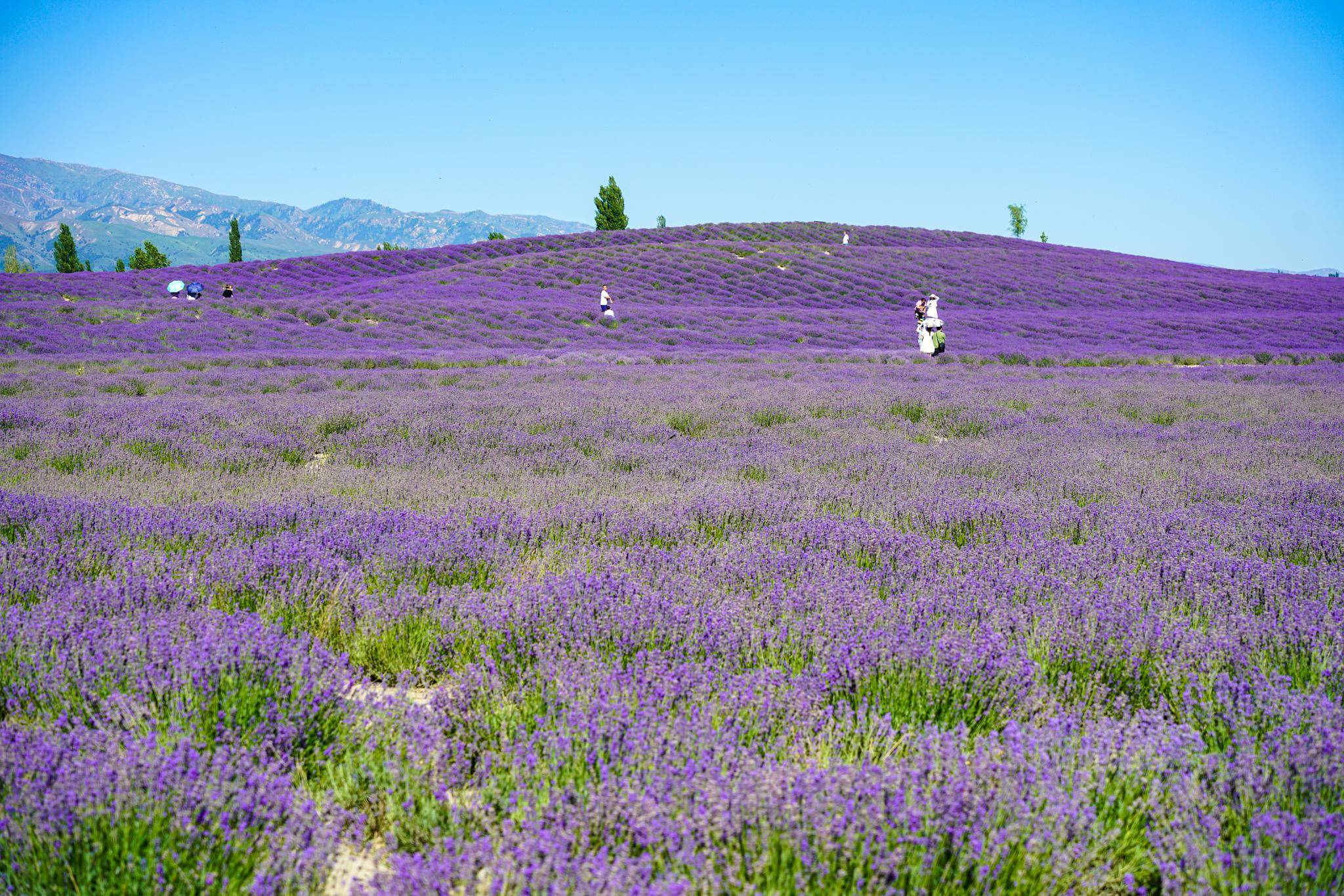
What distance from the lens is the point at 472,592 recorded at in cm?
271

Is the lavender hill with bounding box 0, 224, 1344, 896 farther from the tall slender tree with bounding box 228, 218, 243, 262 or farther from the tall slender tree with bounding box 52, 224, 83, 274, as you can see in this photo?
the tall slender tree with bounding box 52, 224, 83, 274

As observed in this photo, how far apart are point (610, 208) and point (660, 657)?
185ft

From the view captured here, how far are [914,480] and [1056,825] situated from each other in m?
3.59

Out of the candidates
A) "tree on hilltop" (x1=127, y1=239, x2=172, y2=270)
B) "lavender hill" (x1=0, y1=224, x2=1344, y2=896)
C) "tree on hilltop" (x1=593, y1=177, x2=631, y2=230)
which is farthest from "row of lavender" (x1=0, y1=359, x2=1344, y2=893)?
"tree on hilltop" (x1=127, y1=239, x2=172, y2=270)

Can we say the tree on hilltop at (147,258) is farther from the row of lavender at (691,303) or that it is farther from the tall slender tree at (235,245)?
the row of lavender at (691,303)

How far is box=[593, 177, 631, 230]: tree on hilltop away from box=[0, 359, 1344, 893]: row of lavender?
52.8 metres

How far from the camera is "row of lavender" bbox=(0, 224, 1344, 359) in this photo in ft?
61.0

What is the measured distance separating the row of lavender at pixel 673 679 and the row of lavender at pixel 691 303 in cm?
1262

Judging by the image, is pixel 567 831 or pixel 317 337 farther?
pixel 317 337

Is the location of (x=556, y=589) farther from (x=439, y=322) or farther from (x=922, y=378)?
(x=439, y=322)

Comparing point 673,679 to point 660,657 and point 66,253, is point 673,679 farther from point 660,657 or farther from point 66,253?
point 66,253

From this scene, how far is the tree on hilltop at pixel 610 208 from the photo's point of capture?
181 ft

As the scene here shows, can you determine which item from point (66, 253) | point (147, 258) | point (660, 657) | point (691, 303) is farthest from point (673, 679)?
point (66, 253)

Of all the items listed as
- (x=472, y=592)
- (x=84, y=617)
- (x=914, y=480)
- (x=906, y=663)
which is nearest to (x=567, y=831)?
(x=906, y=663)
